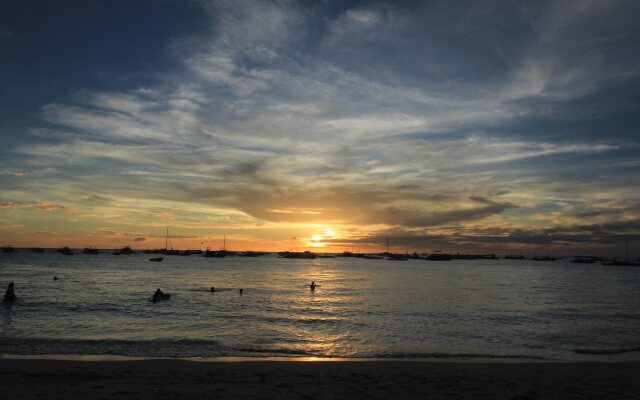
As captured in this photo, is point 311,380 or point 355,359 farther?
point 355,359

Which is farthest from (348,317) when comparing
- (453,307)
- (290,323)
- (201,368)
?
(201,368)

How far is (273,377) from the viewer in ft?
49.8

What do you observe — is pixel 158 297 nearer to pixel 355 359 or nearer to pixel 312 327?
pixel 312 327

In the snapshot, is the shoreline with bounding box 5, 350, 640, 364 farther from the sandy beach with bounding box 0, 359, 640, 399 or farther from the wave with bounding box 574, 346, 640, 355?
the wave with bounding box 574, 346, 640, 355

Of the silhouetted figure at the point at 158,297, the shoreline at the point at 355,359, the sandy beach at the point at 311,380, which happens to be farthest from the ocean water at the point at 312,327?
the sandy beach at the point at 311,380

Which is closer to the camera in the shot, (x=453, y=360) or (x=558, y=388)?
(x=558, y=388)

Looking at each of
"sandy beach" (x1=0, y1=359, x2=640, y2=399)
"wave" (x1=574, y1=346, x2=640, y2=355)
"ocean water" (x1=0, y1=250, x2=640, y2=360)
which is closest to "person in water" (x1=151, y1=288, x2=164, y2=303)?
"ocean water" (x1=0, y1=250, x2=640, y2=360)

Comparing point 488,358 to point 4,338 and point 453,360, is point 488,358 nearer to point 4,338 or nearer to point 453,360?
point 453,360

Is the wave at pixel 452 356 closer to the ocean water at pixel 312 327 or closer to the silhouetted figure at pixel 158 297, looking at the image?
the ocean water at pixel 312 327

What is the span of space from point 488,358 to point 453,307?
21528mm

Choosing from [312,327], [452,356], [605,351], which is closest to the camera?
[452,356]

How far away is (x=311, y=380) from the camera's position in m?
14.9

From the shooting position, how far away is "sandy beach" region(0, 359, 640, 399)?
13086mm

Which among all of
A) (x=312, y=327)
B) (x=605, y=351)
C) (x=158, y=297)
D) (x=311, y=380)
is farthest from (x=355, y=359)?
(x=158, y=297)
